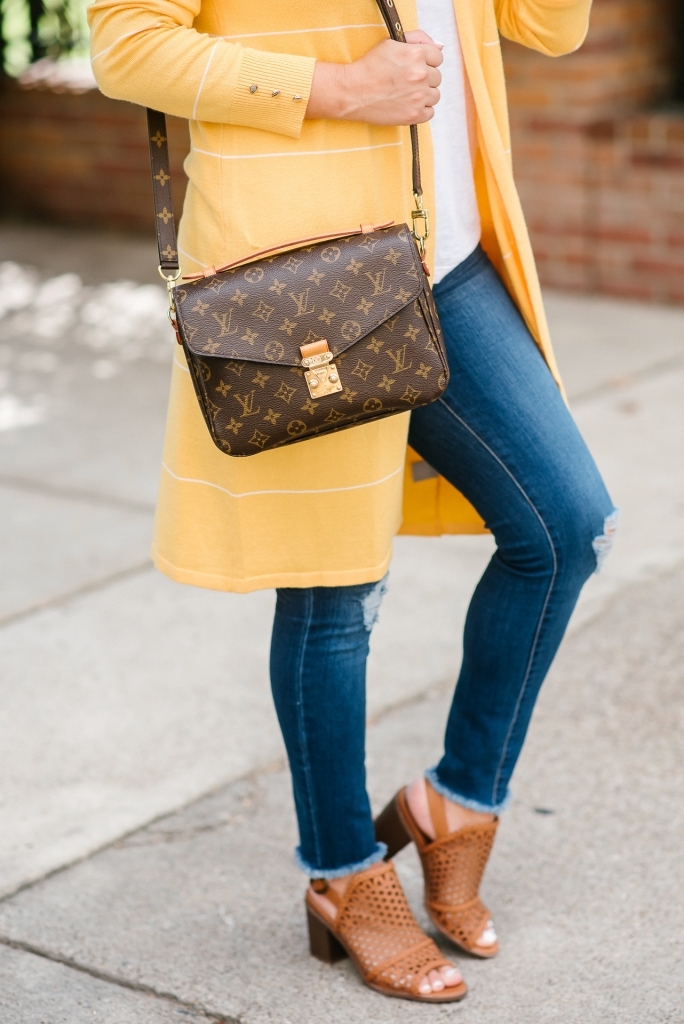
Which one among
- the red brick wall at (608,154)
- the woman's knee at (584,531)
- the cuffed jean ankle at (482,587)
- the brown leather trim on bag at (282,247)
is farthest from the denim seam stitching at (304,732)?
the red brick wall at (608,154)

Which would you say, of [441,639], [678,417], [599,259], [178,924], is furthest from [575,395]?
[178,924]

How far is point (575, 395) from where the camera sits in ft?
17.1

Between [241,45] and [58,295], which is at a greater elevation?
[241,45]

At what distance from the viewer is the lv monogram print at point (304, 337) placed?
1.86 meters

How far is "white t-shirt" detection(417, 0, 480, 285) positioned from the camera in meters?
2.03

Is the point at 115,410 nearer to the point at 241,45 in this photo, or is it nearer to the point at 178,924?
the point at 178,924

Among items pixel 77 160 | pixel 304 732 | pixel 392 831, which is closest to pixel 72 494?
pixel 392 831

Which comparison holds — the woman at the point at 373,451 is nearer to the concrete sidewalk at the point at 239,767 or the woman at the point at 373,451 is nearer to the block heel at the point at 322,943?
the block heel at the point at 322,943

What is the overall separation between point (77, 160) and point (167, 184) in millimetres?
6569

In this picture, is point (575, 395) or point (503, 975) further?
point (575, 395)

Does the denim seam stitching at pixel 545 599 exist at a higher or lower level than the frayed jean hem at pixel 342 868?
higher

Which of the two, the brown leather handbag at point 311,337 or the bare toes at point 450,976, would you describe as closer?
the brown leather handbag at point 311,337

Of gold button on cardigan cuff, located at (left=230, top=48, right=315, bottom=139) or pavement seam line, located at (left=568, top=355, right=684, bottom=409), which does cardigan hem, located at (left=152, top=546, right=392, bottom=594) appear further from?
pavement seam line, located at (left=568, top=355, right=684, bottom=409)

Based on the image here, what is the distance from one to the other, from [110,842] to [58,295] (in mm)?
4712
